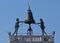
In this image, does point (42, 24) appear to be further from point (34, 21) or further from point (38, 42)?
point (38, 42)

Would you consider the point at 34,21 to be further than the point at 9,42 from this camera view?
Yes

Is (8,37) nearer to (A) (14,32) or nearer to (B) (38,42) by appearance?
(A) (14,32)

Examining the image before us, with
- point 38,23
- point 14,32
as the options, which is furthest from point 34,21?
point 14,32

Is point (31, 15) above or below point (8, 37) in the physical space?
above

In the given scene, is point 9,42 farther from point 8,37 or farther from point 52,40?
point 52,40

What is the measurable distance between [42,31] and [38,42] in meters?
3.41

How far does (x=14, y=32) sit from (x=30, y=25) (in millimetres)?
3125

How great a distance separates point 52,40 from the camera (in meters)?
43.2

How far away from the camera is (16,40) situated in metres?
43.8

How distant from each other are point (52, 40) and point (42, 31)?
11.1 feet

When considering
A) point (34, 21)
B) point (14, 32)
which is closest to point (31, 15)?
point (34, 21)

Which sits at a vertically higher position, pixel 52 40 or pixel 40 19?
pixel 40 19

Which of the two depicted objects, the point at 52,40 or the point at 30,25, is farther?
the point at 30,25

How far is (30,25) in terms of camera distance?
4619 centimetres
